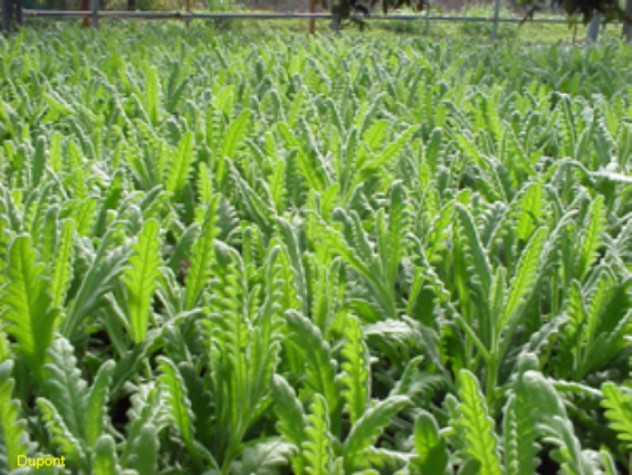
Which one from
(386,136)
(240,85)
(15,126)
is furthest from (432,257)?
(240,85)

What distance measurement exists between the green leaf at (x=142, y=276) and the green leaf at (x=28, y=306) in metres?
0.11

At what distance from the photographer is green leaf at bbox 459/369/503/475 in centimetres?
61

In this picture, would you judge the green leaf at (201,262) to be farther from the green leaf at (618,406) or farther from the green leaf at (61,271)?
the green leaf at (618,406)

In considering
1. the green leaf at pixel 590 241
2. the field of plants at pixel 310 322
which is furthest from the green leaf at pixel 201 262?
the green leaf at pixel 590 241

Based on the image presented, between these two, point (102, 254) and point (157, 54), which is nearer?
point (102, 254)

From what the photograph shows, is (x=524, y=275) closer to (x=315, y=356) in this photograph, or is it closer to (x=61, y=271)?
(x=315, y=356)

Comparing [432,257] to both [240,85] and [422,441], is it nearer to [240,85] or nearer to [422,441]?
[422,441]

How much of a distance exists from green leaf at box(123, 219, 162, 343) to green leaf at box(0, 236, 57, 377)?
0.35ft

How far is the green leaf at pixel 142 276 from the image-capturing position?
797 mm

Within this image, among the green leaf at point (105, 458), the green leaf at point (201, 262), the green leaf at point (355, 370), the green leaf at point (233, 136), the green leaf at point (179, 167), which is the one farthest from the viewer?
the green leaf at point (233, 136)

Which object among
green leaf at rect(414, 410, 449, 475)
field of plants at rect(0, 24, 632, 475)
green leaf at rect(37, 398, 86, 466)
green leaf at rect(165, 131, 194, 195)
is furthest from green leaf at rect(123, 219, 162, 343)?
green leaf at rect(165, 131, 194, 195)

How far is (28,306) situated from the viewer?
72 cm

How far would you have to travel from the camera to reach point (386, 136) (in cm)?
162

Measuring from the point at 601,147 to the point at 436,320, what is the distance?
31.5 inches
